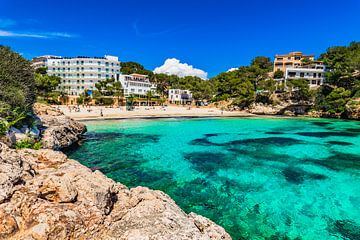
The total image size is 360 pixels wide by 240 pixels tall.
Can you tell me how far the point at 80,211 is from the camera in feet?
16.5

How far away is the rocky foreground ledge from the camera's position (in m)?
4.42

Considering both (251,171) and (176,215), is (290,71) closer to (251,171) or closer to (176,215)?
(251,171)

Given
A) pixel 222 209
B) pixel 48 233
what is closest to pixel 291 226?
pixel 222 209

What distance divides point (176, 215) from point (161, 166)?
10.7 meters

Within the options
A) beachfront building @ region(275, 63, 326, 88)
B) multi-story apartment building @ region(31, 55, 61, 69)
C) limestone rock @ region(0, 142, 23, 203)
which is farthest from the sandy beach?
multi-story apartment building @ region(31, 55, 61, 69)

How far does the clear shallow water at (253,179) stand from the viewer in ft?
29.1

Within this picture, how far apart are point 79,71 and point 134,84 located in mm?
22432

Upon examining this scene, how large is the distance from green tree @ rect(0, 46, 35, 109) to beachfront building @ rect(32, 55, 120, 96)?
244ft

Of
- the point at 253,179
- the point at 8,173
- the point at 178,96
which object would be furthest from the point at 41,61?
the point at 8,173

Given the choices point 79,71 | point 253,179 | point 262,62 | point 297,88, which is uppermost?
point 262,62

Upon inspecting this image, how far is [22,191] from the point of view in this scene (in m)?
5.09

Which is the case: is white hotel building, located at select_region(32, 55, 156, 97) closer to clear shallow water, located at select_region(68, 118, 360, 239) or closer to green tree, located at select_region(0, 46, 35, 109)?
green tree, located at select_region(0, 46, 35, 109)

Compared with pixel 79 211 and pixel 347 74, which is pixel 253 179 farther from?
pixel 347 74

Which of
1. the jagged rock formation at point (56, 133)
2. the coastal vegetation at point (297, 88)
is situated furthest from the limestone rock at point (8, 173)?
the coastal vegetation at point (297, 88)
